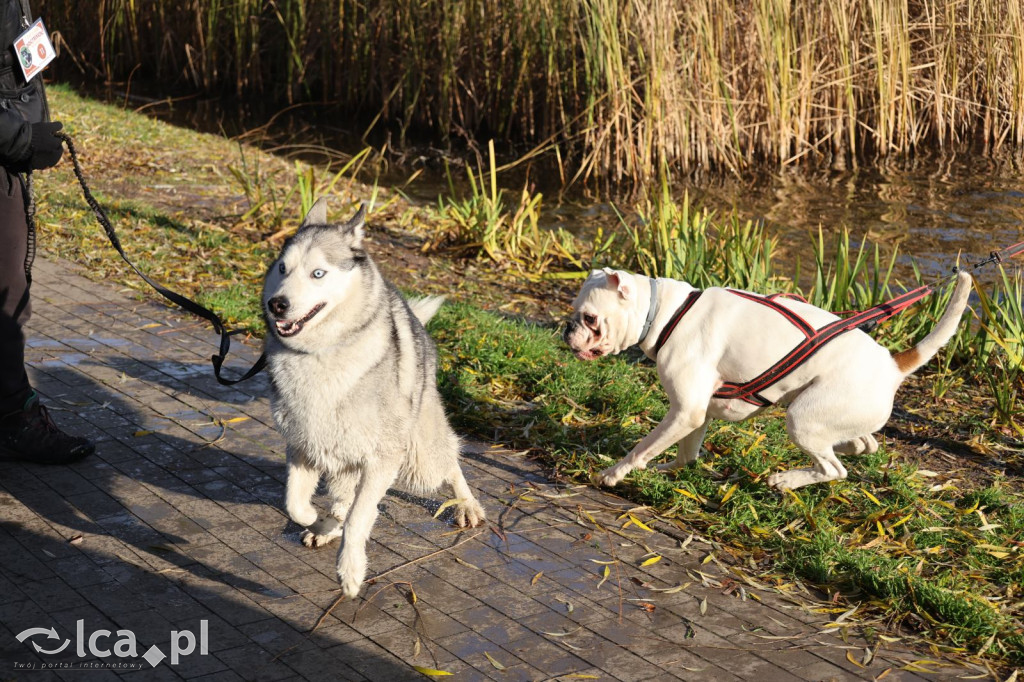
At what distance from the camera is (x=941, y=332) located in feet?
14.7

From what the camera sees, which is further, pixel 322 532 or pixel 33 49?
pixel 33 49

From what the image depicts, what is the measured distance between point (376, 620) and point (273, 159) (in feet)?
33.5

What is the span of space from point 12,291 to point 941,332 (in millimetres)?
4302

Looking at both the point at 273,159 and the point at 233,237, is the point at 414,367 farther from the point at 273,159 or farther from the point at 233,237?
the point at 273,159

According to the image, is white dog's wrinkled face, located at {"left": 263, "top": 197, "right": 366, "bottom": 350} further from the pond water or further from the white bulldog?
the pond water

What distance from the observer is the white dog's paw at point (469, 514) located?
173 inches

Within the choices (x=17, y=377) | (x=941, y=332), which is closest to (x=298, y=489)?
(x=17, y=377)

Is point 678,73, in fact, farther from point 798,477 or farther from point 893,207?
point 798,477

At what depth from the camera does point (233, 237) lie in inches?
345

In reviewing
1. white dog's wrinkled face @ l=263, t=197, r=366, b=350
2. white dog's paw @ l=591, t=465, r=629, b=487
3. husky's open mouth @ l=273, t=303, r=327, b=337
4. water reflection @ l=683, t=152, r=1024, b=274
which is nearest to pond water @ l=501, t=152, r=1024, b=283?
water reflection @ l=683, t=152, r=1024, b=274

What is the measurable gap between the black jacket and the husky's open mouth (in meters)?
1.65

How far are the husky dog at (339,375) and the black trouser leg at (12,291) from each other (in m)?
1.55

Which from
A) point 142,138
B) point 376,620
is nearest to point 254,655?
point 376,620

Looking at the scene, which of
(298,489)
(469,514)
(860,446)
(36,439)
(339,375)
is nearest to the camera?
(339,375)
